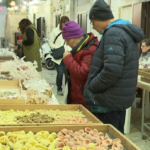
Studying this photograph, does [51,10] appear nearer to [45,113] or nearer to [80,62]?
[80,62]

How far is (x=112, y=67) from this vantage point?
219 centimetres

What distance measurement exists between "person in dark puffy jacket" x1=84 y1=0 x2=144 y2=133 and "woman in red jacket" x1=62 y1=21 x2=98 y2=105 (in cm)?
22

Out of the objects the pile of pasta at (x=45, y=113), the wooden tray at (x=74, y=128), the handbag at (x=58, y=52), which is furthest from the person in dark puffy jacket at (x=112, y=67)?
the handbag at (x=58, y=52)

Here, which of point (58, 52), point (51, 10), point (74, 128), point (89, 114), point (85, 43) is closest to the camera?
point (74, 128)

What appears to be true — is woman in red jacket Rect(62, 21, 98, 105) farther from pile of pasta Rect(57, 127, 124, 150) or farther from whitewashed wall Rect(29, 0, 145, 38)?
whitewashed wall Rect(29, 0, 145, 38)

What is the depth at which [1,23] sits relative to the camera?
Result: 21.3 meters

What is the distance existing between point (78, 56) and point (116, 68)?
576 millimetres

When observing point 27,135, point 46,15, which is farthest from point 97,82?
point 46,15

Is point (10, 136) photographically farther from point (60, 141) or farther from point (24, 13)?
point (24, 13)

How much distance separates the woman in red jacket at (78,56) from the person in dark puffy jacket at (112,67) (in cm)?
22

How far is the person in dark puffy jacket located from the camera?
220 centimetres

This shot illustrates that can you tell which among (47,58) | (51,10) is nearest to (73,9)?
(47,58)

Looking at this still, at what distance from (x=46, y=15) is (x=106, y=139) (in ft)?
48.6

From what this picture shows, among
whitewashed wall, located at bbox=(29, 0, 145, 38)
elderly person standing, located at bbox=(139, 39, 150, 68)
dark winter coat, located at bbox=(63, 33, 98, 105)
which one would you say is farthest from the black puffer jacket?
whitewashed wall, located at bbox=(29, 0, 145, 38)
